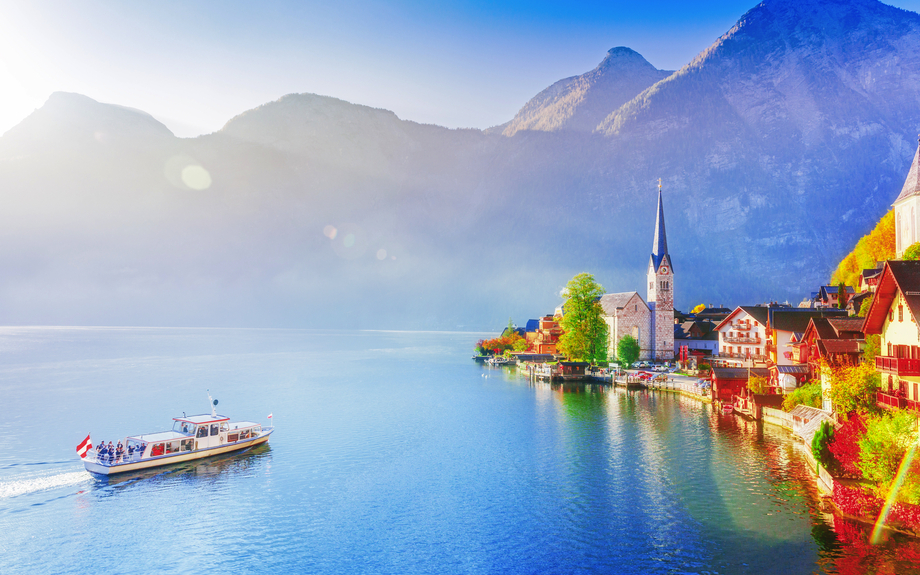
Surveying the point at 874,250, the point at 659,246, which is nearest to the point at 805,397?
the point at 874,250

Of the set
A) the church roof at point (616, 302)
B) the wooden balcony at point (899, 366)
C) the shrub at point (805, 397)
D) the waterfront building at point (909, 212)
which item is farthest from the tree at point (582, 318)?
the wooden balcony at point (899, 366)

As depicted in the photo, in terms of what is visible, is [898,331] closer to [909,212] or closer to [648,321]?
[909,212]

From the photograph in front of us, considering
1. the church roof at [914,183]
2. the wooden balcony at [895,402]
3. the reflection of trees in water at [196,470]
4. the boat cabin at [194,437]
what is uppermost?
the church roof at [914,183]

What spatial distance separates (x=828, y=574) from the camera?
79.2ft

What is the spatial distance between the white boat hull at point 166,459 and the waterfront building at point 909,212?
84.0 m

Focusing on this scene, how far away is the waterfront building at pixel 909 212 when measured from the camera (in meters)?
69.1

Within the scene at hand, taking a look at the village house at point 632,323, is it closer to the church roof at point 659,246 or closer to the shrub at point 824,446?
the church roof at point 659,246

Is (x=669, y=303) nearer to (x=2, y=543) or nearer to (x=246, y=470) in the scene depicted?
(x=246, y=470)

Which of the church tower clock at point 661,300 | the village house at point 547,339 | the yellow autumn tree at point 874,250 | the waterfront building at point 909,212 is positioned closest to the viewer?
the waterfront building at point 909,212

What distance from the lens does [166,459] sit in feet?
150

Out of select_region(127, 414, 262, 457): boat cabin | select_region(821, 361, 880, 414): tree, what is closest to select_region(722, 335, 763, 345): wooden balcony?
select_region(821, 361, 880, 414): tree

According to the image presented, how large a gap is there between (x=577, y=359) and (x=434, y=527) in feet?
287

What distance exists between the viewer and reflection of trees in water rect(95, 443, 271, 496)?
4125cm

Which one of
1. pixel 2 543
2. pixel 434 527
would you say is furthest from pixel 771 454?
pixel 2 543
